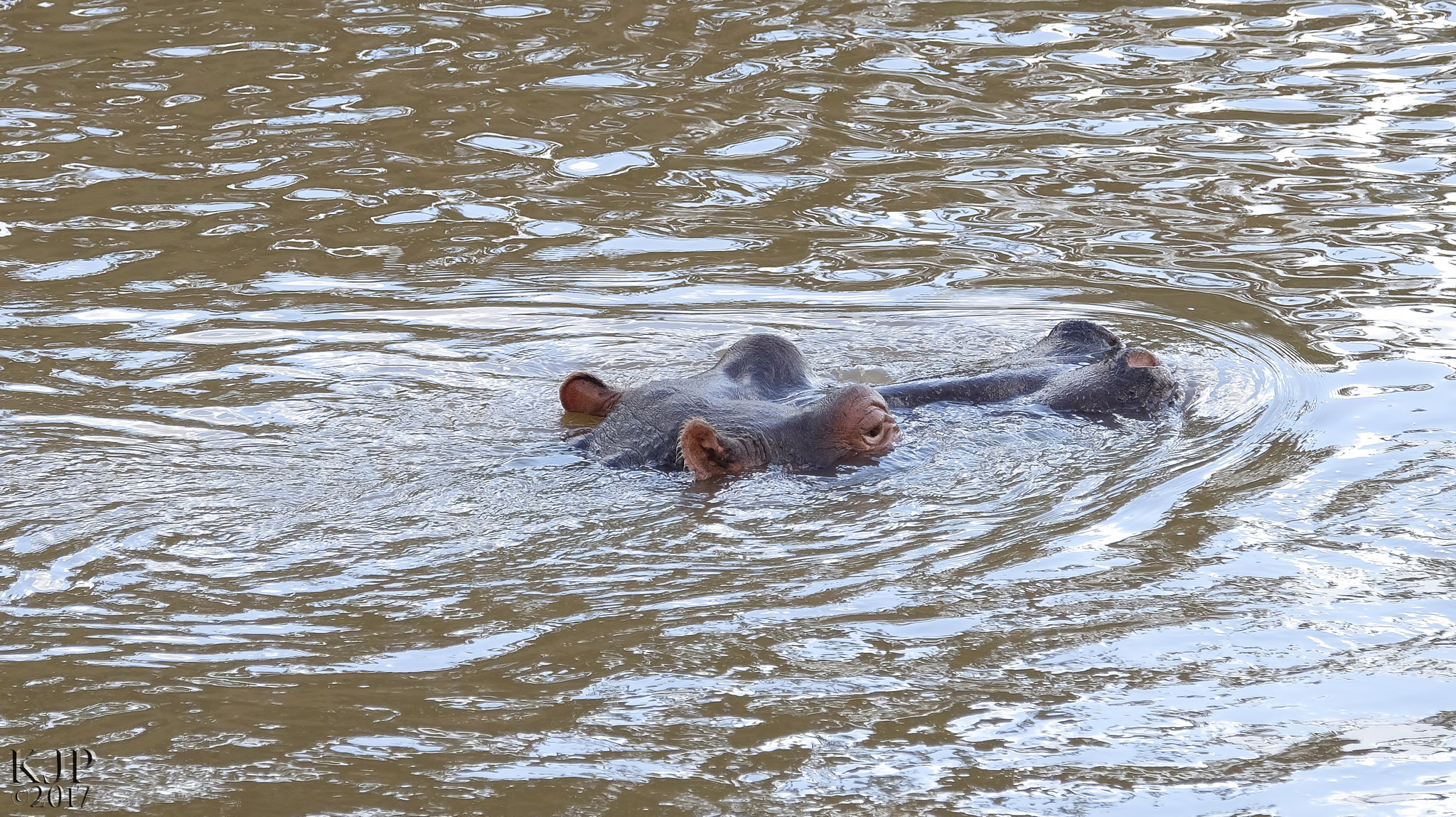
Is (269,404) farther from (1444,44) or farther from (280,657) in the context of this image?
(1444,44)

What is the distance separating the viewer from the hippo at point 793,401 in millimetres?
5230

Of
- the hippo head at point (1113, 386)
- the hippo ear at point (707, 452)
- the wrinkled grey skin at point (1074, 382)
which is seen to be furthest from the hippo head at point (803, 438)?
the hippo head at point (1113, 386)

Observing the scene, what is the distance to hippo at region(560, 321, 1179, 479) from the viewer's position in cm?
523

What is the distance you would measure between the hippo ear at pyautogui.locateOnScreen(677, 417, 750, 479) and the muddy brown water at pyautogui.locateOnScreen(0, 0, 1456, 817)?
0.24ft

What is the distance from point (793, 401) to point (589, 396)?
2.49 feet

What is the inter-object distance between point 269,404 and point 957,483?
8.16ft

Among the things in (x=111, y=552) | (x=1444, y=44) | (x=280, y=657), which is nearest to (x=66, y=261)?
(x=111, y=552)

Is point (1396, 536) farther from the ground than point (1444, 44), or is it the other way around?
point (1444, 44)

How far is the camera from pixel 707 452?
5.16m

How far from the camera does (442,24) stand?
11.3 metres

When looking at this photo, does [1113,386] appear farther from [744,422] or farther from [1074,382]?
[744,422]

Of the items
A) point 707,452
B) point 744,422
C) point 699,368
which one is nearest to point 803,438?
point 744,422

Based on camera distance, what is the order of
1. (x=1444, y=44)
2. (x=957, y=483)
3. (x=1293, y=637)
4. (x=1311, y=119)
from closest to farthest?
(x=1293, y=637) → (x=957, y=483) → (x=1311, y=119) → (x=1444, y=44)

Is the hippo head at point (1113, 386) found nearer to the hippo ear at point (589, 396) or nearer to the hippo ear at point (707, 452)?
the hippo ear at point (707, 452)
